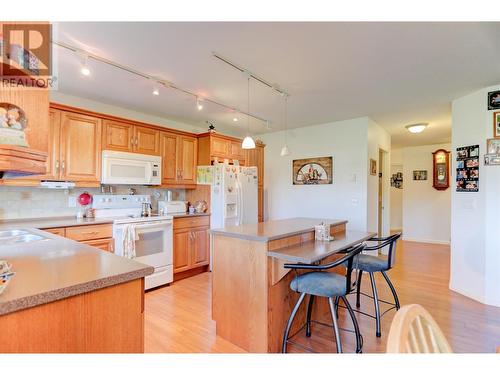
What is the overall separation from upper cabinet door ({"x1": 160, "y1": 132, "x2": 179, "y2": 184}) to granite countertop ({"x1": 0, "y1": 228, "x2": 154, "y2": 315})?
2.38 m

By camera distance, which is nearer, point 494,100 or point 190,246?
point 494,100

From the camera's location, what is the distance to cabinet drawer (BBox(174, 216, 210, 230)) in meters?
3.69

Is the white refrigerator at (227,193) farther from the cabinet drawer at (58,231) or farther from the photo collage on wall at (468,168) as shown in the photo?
the photo collage on wall at (468,168)

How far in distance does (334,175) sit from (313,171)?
1.35 feet

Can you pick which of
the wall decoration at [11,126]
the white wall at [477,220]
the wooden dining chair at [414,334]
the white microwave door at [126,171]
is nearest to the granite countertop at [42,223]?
the white microwave door at [126,171]

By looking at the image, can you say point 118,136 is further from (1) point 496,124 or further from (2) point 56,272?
(1) point 496,124

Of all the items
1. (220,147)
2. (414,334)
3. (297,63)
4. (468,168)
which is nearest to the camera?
(414,334)

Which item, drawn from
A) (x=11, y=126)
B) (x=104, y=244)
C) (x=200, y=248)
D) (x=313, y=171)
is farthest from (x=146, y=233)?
(x=313, y=171)

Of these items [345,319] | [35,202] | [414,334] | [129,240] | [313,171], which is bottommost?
[345,319]

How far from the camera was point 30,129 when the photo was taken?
1.05 meters

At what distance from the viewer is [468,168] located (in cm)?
319

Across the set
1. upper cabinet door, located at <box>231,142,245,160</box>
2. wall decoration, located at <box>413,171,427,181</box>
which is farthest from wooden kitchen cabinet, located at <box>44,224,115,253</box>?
wall decoration, located at <box>413,171,427,181</box>

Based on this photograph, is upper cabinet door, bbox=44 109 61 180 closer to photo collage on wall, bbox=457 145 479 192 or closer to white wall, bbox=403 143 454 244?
photo collage on wall, bbox=457 145 479 192
